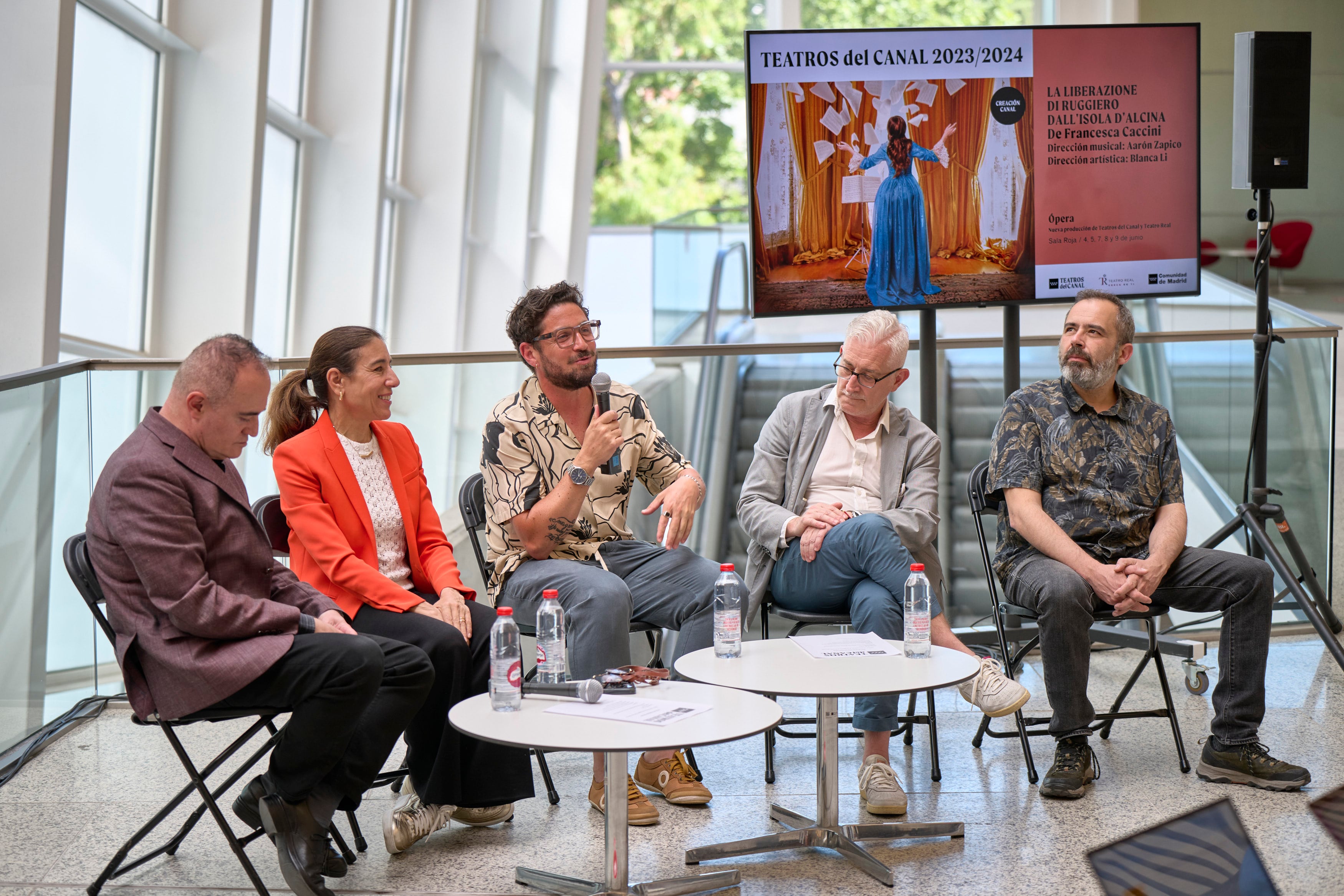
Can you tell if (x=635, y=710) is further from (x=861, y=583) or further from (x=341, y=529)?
(x=861, y=583)

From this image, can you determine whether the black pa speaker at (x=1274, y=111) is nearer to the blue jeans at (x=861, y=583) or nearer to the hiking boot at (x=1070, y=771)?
the blue jeans at (x=861, y=583)

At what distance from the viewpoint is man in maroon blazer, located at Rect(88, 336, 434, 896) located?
7.80ft

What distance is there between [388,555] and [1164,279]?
2.89 metres

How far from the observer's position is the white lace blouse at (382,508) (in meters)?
3.03

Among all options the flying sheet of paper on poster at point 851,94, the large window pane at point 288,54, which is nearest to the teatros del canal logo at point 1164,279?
the flying sheet of paper on poster at point 851,94

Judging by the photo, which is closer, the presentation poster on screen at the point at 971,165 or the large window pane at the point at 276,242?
the presentation poster on screen at the point at 971,165

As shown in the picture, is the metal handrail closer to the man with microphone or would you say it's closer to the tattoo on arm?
the man with microphone

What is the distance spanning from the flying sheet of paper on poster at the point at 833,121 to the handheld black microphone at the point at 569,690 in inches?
93.1

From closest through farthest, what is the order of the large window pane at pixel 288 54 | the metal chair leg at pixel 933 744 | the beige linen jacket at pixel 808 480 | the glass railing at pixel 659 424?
1. the metal chair leg at pixel 933 744
2. the beige linen jacket at pixel 808 480
3. the glass railing at pixel 659 424
4. the large window pane at pixel 288 54

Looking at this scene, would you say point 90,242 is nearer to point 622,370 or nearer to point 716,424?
point 622,370

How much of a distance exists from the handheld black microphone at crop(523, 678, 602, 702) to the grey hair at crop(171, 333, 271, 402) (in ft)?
2.91

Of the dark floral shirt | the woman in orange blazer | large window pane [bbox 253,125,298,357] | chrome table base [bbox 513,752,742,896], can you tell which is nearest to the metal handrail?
the dark floral shirt

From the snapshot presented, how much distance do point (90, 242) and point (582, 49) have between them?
26.6 feet

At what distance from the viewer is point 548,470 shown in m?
3.25
